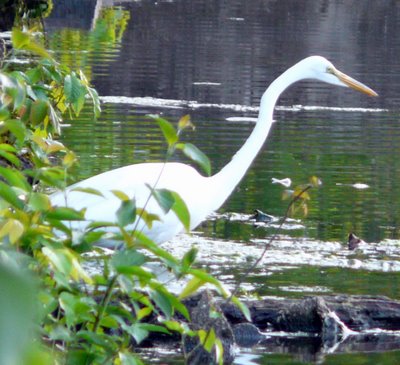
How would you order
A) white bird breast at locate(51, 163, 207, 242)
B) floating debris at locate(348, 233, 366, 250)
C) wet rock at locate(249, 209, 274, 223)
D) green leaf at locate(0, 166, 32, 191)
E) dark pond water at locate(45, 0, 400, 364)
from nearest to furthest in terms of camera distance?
green leaf at locate(0, 166, 32, 191) → white bird breast at locate(51, 163, 207, 242) → dark pond water at locate(45, 0, 400, 364) → floating debris at locate(348, 233, 366, 250) → wet rock at locate(249, 209, 274, 223)

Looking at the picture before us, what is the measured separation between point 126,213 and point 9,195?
0.24 metres

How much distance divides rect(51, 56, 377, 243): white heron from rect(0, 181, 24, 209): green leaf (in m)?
2.65

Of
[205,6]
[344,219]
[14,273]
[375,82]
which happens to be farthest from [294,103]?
[205,6]

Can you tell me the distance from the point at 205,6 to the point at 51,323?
85.1 ft

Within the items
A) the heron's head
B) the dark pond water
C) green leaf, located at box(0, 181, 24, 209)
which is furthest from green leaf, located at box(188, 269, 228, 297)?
the heron's head

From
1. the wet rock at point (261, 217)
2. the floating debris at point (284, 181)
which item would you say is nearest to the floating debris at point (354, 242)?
the wet rock at point (261, 217)

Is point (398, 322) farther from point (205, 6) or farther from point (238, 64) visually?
point (205, 6)

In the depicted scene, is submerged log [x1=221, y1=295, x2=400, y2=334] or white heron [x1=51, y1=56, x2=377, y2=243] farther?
white heron [x1=51, y1=56, x2=377, y2=243]

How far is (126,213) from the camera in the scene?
184cm

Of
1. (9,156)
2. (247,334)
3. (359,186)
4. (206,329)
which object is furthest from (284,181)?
(9,156)

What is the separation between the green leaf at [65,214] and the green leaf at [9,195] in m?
0.07

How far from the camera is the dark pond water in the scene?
549 cm

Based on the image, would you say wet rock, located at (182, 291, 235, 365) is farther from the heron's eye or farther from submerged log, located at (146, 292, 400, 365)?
the heron's eye

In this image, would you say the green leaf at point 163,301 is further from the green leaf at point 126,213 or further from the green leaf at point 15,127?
the green leaf at point 15,127
